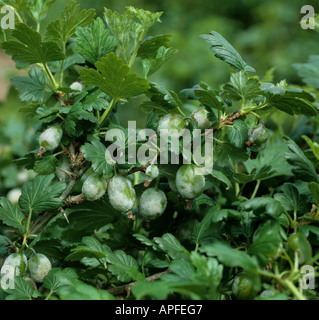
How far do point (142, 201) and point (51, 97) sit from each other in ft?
0.78

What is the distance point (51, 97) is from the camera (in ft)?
2.39

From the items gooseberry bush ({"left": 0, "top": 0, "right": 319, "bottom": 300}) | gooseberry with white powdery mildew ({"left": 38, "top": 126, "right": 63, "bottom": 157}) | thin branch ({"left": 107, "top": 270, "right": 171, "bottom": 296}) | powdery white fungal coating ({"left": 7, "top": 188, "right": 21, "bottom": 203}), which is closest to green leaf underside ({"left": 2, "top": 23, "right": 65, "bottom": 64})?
gooseberry bush ({"left": 0, "top": 0, "right": 319, "bottom": 300})

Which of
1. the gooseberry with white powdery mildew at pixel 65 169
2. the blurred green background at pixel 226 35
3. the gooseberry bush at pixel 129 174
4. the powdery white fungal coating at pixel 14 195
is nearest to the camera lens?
the gooseberry bush at pixel 129 174

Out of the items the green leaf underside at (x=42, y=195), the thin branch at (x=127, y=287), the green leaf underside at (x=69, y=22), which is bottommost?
the thin branch at (x=127, y=287)

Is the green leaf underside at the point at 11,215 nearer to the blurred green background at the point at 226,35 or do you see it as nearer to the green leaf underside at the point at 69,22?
the green leaf underside at the point at 69,22

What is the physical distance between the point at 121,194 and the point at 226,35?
8.05 feet

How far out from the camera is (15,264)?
0.62 metres

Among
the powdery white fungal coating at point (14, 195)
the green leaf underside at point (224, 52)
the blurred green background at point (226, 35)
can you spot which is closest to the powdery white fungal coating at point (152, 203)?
the green leaf underside at point (224, 52)

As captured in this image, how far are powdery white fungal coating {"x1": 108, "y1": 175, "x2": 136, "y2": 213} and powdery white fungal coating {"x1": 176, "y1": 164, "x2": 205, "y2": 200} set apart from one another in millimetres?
73

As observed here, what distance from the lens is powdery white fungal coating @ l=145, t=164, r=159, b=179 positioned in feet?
2.05

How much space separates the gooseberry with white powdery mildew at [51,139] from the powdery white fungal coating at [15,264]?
155 millimetres

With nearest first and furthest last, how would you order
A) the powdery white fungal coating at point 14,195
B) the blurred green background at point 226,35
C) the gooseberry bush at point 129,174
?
the gooseberry bush at point 129,174 < the powdery white fungal coating at point 14,195 < the blurred green background at point 226,35

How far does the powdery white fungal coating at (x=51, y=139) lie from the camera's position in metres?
0.65
